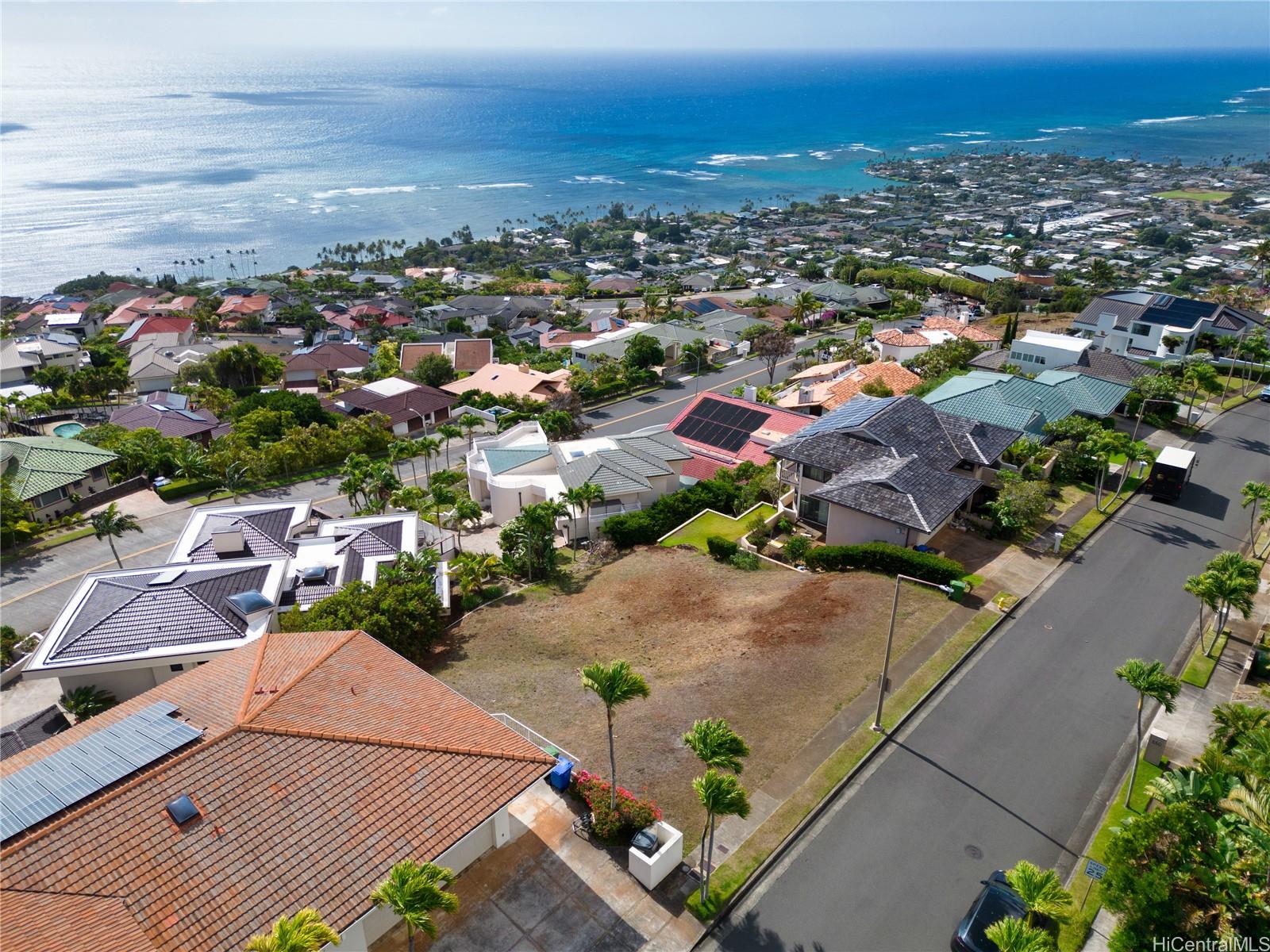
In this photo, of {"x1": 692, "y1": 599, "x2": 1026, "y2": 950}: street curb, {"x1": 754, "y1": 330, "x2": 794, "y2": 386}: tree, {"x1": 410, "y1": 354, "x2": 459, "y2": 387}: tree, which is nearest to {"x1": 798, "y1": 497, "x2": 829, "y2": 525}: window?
{"x1": 692, "y1": 599, "x2": 1026, "y2": 950}: street curb

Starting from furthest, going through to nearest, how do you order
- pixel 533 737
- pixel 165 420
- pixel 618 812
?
1. pixel 165 420
2. pixel 533 737
3. pixel 618 812

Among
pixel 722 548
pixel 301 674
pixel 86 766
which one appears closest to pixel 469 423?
pixel 722 548

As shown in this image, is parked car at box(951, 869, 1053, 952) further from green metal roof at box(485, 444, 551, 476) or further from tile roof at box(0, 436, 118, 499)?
tile roof at box(0, 436, 118, 499)

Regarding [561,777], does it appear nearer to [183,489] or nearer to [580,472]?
[580,472]

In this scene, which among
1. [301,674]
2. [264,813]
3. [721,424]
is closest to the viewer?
[264,813]

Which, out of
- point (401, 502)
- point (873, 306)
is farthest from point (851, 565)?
point (873, 306)

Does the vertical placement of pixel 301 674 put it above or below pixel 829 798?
above

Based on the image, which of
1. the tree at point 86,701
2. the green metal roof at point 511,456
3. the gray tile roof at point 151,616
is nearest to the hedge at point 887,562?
the green metal roof at point 511,456
